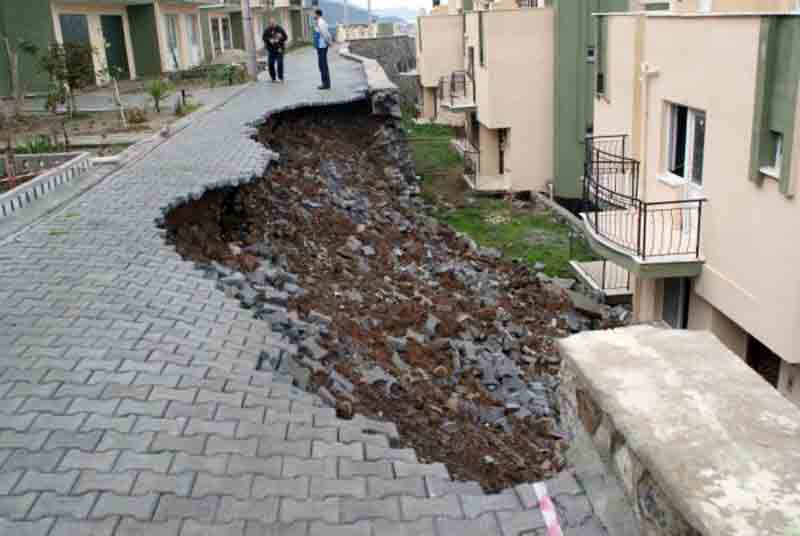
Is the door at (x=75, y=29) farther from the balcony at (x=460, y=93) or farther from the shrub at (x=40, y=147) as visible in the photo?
the balcony at (x=460, y=93)

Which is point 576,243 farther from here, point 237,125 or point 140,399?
point 140,399

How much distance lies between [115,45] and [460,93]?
13.4 meters

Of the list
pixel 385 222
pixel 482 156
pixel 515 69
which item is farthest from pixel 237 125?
pixel 482 156

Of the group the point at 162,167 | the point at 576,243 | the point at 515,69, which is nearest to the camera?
the point at 162,167

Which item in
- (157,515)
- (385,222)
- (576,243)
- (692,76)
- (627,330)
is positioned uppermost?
(692,76)

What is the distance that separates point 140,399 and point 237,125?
456 inches

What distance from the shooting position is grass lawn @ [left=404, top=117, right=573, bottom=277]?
61.0 ft

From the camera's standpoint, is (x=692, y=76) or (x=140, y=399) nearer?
(x=140, y=399)

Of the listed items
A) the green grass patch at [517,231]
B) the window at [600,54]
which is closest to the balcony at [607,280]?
the green grass patch at [517,231]

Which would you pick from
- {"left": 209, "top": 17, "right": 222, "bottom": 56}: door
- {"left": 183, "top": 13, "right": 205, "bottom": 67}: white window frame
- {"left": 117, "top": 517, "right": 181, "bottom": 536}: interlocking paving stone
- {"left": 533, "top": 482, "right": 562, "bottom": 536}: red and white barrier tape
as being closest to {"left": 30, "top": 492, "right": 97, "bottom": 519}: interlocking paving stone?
{"left": 117, "top": 517, "right": 181, "bottom": 536}: interlocking paving stone

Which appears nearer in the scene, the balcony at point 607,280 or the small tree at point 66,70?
the balcony at point 607,280

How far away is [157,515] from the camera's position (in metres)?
3.71

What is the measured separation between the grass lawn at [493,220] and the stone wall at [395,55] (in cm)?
1568

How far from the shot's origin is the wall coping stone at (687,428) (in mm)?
2510
